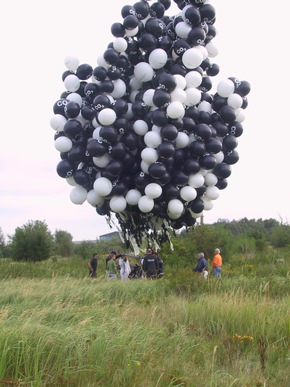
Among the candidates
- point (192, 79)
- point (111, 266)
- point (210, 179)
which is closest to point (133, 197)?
point (210, 179)

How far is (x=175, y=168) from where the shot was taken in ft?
26.6

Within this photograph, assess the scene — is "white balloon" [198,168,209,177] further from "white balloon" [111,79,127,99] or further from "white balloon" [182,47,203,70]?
"white balloon" [111,79,127,99]

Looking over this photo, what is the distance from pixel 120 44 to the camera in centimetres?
780

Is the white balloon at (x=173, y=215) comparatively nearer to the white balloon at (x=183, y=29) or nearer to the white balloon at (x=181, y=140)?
the white balloon at (x=181, y=140)

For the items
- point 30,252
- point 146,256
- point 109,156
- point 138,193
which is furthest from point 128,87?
point 30,252

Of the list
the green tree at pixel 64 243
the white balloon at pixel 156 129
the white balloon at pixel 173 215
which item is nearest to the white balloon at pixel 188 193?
the white balloon at pixel 173 215

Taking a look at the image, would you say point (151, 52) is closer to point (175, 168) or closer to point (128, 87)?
point (128, 87)

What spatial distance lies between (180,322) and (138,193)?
272 cm

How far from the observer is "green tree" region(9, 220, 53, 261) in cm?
2986

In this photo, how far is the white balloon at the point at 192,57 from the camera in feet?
25.4

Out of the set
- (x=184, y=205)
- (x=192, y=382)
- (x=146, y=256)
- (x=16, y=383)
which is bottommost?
(x=192, y=382)

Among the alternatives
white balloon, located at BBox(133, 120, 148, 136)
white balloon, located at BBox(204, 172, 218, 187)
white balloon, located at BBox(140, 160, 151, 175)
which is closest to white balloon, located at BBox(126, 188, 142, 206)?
white balloon, located at BBox(140, 160, 151, 175)

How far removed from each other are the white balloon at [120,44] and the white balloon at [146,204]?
8.69 ft

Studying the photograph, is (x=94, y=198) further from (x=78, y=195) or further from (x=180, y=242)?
(x=180, y=242)
